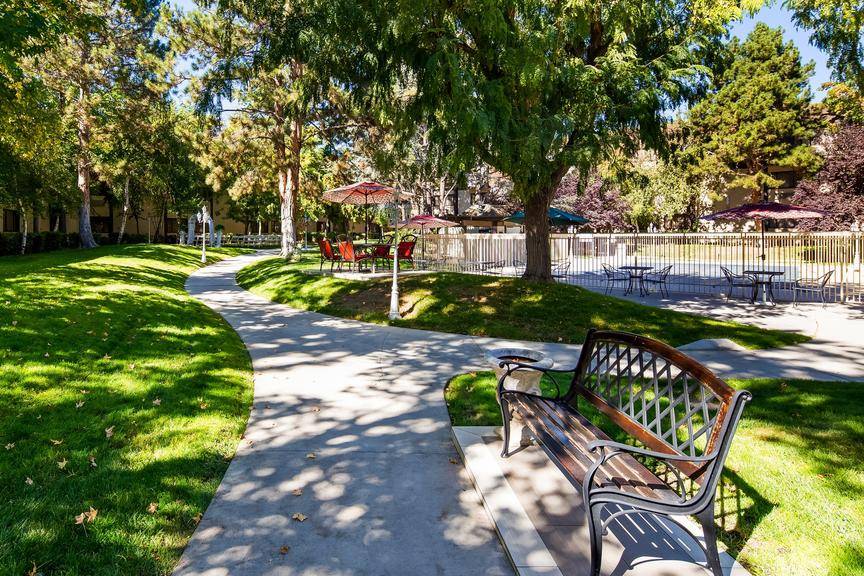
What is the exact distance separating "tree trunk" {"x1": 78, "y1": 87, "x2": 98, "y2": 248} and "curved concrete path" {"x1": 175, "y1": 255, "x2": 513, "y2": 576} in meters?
31.0

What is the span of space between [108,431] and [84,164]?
3668 centimetres

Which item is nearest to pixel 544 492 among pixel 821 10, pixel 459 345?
pixel 459 345

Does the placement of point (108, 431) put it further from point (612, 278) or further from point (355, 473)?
point (612, 278)

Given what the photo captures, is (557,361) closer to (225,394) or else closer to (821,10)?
(225,394)

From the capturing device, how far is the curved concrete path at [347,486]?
3172 millimetres

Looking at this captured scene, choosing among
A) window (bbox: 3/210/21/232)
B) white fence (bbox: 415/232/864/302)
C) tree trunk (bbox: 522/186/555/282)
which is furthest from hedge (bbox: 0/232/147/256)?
tree trunk (bbox: 522/186/555/282)

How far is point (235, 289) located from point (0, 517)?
15.6m

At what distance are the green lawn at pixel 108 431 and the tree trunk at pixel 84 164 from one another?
1035 inches

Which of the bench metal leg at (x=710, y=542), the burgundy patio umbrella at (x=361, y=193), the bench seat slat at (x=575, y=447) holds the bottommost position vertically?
the bench metal leg at (x=710, y=542)

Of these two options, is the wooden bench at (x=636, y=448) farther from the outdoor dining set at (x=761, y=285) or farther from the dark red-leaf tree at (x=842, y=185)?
the dark red-leaf tree at (x=842, y=185)

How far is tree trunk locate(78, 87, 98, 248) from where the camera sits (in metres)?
31.0

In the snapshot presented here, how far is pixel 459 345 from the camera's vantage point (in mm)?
9453

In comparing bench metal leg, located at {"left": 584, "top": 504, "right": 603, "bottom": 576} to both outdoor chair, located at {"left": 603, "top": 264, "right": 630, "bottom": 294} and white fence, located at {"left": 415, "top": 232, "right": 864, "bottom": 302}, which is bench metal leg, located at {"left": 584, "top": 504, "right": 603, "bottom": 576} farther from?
white fence, located at {"left": 415, "top": 232, "right": 864, "bottom": 302}

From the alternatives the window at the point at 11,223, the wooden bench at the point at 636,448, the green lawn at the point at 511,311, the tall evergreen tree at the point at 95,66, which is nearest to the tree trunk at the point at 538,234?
the green lawn at the point at 511,311
